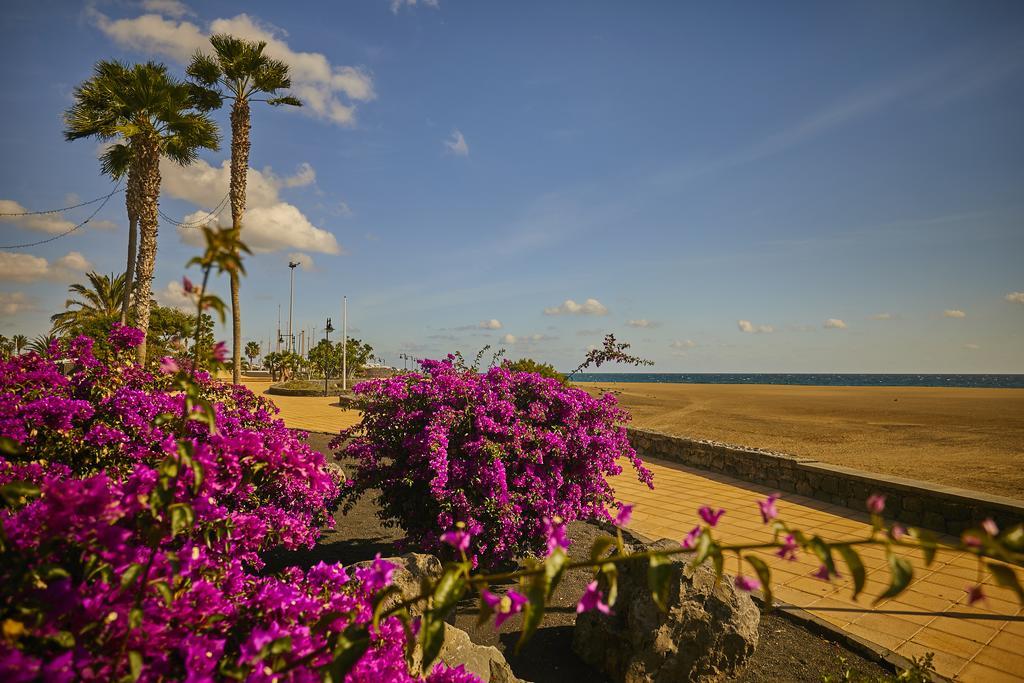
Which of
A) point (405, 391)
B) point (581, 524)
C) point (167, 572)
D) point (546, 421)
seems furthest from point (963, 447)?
point (167, 572)

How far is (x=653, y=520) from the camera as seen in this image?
8.02 meters

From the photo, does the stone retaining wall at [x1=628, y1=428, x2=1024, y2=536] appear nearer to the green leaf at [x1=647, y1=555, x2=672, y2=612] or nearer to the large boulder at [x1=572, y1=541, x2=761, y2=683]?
the large boulder at [x1=572, y1=541, x2=761, y2=683]

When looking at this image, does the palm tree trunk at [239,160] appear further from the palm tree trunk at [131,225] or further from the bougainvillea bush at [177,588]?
the bougainvillea bush at [177,588]

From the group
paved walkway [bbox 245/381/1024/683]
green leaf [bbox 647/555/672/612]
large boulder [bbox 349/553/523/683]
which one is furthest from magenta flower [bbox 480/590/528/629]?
large boulder [bbox 349/553/523/683]

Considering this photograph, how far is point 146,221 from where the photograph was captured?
19.0 m

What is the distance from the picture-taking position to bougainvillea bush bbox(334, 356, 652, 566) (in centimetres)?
507

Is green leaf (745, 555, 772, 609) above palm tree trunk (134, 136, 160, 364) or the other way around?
the other way around

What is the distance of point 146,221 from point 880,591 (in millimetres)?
22930

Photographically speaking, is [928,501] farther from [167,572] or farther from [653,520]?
[167,572]

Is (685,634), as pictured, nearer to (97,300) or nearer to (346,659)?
(346,659)

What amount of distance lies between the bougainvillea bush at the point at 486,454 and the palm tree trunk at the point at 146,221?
17358mm


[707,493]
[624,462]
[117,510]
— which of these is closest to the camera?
[117,510]

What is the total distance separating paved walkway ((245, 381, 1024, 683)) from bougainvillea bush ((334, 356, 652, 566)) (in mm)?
2105

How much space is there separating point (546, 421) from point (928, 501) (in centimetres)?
597
